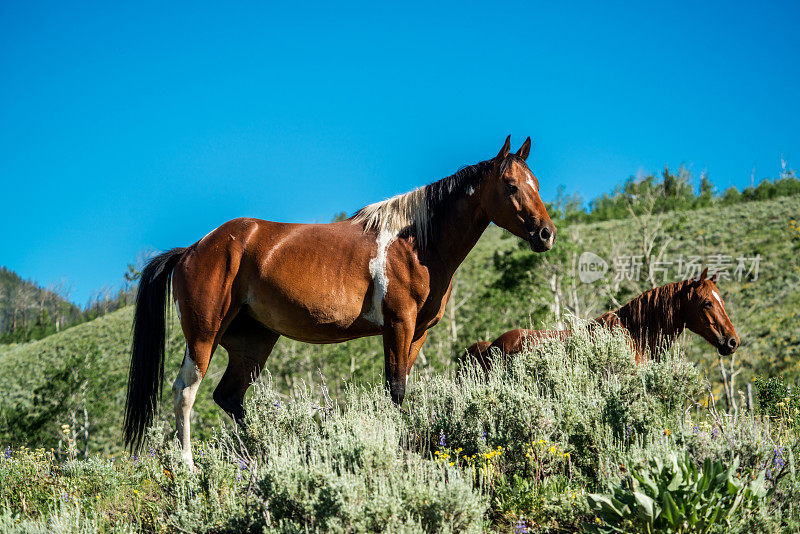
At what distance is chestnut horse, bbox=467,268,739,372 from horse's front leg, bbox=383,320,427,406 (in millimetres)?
2100

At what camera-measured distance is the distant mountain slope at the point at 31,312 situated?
70438 mm

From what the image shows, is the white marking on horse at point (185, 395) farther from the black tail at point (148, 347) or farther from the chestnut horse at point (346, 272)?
the black tail at point (148, 347)

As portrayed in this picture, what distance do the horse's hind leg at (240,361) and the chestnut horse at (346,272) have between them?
136mm

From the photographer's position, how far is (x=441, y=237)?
5.71 metres

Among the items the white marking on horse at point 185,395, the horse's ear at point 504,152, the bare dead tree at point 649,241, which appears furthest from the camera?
the bare dead tree at point 649,241

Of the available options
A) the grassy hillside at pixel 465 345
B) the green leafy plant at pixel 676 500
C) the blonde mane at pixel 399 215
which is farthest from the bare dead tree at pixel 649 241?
the green leafy plant at pixel 676 500

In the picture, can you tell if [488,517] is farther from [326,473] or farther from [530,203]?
[530,203]

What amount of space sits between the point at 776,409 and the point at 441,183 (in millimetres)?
4765

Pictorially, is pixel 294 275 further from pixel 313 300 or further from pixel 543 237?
pixel 543 237

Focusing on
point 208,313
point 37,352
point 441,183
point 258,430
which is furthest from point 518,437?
point 37,352

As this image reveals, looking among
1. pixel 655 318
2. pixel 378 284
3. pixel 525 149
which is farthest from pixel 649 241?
pixel 378 284

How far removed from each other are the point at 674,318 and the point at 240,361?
201 inches

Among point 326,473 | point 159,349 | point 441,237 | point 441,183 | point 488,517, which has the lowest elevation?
point 488,517

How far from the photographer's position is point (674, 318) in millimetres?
7359
